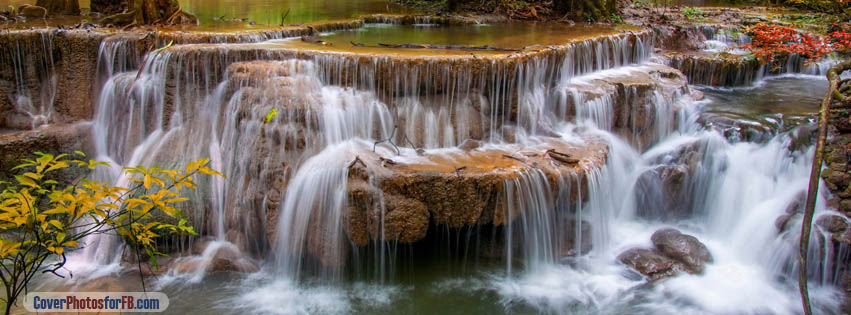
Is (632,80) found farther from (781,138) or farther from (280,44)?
(280,44)

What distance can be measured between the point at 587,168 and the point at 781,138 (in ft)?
10.9

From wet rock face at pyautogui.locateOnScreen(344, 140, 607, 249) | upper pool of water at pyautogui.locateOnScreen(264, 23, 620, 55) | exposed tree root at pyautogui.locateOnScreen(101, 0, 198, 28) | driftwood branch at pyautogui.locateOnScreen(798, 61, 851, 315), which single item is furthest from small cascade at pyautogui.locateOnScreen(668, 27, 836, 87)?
exposed tree root at pyautogui.locateOnScreen(101, 0, 198, 28)

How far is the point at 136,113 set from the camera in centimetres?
856

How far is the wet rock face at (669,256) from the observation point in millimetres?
7324

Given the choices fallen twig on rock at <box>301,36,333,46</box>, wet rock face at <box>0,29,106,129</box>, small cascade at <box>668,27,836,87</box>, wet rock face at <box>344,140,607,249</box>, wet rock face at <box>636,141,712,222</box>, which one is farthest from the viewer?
small cascade at <box>668,27,836,87</box>

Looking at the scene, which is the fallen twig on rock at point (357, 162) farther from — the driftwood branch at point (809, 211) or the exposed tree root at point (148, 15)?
the exposed tree root at point (148, 15)

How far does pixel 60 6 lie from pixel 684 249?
14273mm

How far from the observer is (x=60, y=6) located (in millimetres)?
13203

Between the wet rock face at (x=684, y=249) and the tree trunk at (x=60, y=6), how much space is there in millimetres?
13811

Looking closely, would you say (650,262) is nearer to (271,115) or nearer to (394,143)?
(394,143)

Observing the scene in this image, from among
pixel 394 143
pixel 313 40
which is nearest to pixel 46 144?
pixel 313 40

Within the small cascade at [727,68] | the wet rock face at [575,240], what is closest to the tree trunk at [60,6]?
the wet rock face at [575,240]

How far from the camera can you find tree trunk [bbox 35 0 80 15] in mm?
13019

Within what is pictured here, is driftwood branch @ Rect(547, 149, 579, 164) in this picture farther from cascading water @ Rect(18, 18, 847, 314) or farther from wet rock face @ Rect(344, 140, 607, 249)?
wet rock face @ Rect(344, 140, 607, 249)
